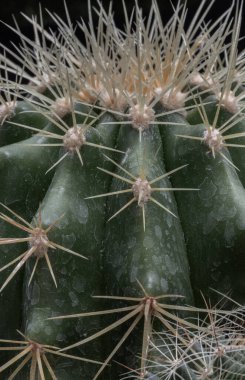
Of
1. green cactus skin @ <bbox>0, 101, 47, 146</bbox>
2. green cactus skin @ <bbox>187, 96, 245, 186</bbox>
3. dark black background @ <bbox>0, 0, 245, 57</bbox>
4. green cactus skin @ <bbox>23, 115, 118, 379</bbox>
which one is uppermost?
dark black background @ <bbox>0, 0, 245, 57</bbox>

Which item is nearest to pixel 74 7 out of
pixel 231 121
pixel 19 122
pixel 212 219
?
pixel 19 122

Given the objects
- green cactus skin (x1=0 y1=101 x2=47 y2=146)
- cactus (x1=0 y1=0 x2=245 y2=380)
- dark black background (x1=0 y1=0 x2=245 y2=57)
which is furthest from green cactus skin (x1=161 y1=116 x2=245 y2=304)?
dark black background (x1=0 y1=0 x2=245 y2=57)

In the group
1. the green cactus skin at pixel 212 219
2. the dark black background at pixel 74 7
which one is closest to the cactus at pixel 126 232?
the green cactus skin at pixel 212 219

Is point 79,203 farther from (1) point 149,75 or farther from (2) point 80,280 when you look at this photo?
(1) point 149,75

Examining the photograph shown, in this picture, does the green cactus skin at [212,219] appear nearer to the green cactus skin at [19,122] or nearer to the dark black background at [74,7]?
the green cactus skin at [19,122]

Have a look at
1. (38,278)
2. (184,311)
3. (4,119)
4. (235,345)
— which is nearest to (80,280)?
(38,278)

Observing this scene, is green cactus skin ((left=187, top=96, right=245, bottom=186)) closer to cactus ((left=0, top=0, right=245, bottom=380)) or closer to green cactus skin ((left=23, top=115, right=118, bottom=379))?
cactus ((left=0, top=0, right=245, bottom=380))

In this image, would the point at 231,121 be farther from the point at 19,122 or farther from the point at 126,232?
the point at 19,122

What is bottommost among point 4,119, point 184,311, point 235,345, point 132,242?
point 235,345
